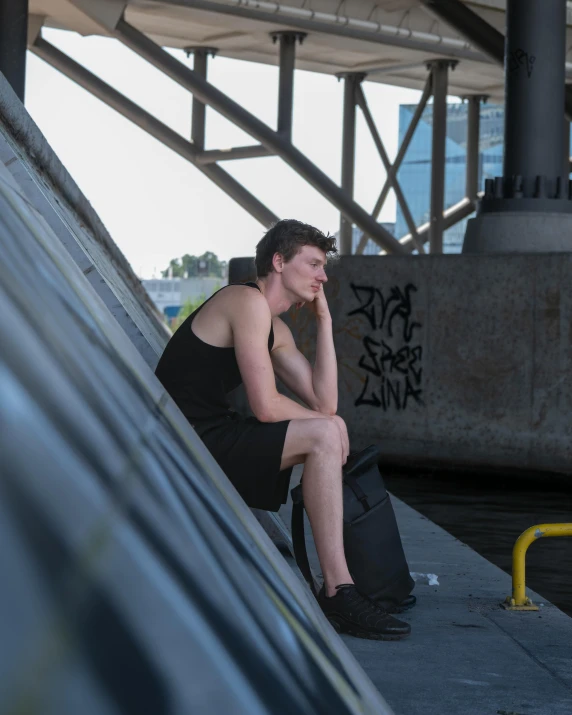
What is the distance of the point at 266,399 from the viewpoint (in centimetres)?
408

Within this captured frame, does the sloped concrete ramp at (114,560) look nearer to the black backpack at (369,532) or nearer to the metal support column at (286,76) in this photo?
the black backpack at (369,532)

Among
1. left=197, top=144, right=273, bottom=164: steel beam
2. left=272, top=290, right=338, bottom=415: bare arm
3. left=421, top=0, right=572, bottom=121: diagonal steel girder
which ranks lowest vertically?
left=272, top=290, right=338, bottom=415: bare arm

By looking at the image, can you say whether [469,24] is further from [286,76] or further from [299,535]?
[299,535]

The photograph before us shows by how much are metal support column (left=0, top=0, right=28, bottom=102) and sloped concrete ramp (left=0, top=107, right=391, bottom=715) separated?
17568 mm

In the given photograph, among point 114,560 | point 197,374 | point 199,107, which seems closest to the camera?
point 114,560

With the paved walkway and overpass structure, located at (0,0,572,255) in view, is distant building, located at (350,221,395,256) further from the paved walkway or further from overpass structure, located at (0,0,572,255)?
the paved walkway

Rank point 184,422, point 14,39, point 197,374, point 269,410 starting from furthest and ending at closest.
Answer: point 14,39 → point 197,374 → point 269,410 → point 184,422

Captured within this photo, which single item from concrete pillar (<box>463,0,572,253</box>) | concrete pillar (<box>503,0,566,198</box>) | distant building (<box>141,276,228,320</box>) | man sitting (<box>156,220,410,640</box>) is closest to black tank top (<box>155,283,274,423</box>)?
man sitting (<box>156,220,410,640</box>)

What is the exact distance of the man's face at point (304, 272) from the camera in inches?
170

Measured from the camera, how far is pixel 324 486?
3.91m

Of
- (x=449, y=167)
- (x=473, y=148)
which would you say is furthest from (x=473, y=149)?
(x=449, y=167)

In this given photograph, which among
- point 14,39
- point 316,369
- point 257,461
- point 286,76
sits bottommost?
point 257,461

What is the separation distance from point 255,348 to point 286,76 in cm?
2223

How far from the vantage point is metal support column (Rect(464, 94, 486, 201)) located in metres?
32.7
